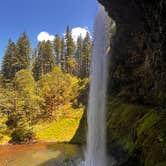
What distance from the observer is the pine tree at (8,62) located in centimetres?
5934

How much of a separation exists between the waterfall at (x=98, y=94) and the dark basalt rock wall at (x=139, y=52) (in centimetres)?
102

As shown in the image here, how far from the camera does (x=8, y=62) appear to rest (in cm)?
6038

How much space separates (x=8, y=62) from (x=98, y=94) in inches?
1735

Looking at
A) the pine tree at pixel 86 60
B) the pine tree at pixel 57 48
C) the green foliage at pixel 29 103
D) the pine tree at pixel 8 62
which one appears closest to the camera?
the green foliage at pixel 29 103

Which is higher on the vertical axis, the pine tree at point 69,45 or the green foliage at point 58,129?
the pine tree at point 69,45

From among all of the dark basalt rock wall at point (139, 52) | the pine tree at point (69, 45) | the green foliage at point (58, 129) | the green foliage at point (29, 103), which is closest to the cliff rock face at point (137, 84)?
the dark basalt rock wall at point (139, 52)

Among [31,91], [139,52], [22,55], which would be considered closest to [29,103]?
[31,91]

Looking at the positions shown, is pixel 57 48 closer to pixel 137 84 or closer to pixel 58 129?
pixel 58 129

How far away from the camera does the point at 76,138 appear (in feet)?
102

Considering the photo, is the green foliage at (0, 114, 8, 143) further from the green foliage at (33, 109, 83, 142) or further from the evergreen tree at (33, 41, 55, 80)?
the evergreen tree at (33, 41, 55, 80)

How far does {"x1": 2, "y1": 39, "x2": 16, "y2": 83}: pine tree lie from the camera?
59344 millimetres

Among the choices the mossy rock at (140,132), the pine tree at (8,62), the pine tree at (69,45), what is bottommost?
the mossy rock at (140,132)

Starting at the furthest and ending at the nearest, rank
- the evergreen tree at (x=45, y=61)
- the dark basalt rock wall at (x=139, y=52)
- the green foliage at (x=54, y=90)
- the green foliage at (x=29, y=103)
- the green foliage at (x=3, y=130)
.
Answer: the evergreen tree at (x=45, y=61), the green foliage at (x=54, y=90), the green foliage at (x=29, y=103), the green foliage at (x=3, y=130), the dark basalt rock wall at (x=139, y=52)

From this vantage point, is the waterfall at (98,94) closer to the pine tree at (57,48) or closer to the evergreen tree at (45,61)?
the evergreen tree at (45,61)
